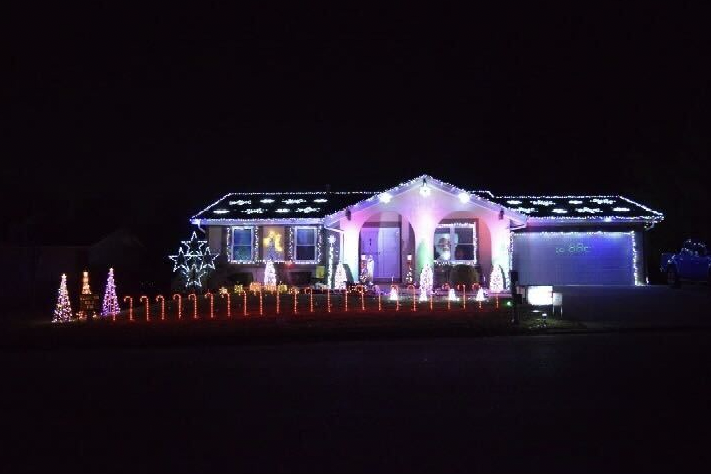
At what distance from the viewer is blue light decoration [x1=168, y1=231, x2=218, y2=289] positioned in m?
27.0

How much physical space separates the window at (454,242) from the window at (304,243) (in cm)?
497

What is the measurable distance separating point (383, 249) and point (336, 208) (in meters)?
2.63

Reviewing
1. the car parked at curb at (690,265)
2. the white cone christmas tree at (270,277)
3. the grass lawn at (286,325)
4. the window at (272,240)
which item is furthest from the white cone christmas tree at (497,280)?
the window at (272,240)

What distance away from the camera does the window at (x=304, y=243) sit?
Answer: 98.2 ft

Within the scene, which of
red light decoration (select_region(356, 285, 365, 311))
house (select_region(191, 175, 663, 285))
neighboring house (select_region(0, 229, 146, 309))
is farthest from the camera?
house (select_region(191, 175, 663, 285))

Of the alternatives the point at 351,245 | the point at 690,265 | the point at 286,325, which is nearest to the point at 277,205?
the point at 351,245

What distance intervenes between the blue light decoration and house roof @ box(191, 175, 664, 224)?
7.58 ft

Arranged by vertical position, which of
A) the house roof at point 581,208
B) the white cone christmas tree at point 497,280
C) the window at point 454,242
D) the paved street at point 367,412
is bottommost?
the paved street at point 367,412

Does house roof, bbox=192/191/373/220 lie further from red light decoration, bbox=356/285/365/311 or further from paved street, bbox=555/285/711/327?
paved street, bbox=555/285/711/327

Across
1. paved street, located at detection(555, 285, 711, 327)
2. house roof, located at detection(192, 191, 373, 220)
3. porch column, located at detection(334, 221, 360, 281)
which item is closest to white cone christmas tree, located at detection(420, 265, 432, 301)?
porch column, located at detection(334, 221, 360, 281)

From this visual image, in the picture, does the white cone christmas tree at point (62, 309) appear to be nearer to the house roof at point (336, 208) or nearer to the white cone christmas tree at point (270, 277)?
the white cone christmas tree at point (270, 277)

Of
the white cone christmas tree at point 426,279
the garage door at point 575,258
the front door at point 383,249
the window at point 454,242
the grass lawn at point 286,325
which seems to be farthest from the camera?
the front door at point 383,249

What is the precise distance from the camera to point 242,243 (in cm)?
3016

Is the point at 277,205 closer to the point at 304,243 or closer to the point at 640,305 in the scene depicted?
the point at 304,243
